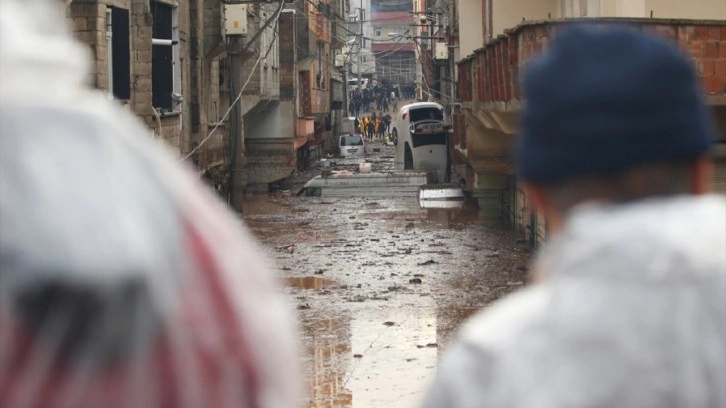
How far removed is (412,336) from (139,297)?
12.7m

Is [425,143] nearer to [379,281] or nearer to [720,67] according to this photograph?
[379,281]

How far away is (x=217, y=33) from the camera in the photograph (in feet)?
87.6

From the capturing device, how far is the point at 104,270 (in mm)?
1677

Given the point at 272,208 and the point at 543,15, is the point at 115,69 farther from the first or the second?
the point at 272,208

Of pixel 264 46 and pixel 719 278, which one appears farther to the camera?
pixel 264 46

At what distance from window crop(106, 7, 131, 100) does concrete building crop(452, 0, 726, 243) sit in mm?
5044

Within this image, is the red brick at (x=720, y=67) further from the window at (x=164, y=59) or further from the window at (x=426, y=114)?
the window at (x=426, y=114)

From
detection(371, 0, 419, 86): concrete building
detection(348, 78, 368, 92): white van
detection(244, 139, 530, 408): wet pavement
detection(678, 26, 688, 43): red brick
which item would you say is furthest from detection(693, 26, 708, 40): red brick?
detection(371, 0, 419, 86): concrete building

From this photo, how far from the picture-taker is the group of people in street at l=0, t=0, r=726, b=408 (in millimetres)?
1689

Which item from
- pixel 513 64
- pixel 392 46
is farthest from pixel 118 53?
pixel 392 46

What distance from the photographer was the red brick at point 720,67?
1256cm

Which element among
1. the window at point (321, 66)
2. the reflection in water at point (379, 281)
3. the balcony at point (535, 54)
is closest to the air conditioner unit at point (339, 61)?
the window at point (321, 66)

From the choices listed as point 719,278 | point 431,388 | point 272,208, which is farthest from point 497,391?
point 272,208

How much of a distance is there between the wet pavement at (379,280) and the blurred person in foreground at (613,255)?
914 cm
